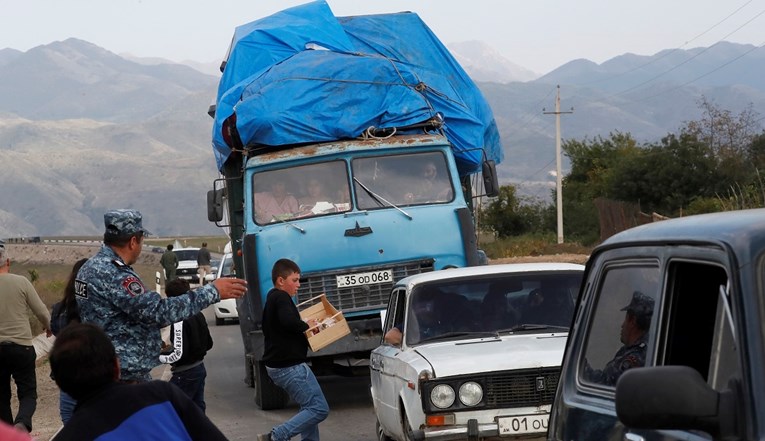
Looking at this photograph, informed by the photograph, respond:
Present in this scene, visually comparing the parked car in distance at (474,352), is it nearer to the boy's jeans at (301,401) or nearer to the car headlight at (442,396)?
the car headlight at (442,396)

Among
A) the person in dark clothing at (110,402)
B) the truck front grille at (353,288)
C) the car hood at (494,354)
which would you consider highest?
the person in dark clothing at (110,402)

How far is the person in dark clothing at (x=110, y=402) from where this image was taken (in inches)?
168

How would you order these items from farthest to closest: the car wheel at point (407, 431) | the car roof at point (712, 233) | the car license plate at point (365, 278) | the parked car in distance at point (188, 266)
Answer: the parked car in distance at point (188, 266)
the car license plate at point (365, 278)
the car wheel at point (407, 431)
the car roof at point (712, 233)

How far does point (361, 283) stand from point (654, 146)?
56.0 meters

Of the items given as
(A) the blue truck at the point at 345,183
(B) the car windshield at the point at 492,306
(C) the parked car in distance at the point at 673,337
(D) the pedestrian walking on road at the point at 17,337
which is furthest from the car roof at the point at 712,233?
(A) the blue truck at the point at 345,183

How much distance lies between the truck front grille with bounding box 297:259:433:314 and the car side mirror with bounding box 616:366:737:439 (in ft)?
36.9

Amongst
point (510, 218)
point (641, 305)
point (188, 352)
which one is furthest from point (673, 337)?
point (510, 218)

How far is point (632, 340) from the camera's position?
14.4ft

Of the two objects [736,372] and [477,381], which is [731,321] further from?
[477,381]

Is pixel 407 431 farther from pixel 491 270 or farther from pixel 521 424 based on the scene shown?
pixel 491 270

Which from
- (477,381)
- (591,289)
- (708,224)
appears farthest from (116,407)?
(477,381)

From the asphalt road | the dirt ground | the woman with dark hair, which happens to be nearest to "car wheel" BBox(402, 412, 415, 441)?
the woman with dark hair

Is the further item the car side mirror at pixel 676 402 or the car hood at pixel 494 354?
the car hood at pixel 494 354

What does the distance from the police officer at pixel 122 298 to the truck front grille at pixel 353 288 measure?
21.3 feet
